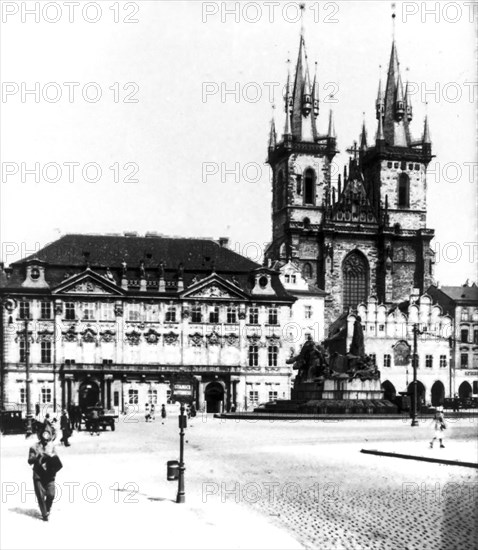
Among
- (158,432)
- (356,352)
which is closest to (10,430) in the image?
(158,432)

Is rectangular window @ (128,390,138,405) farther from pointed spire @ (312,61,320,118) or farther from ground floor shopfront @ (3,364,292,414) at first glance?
pointed spire @ (312,61,320,118)

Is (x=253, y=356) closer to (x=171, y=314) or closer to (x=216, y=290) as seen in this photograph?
(x=216, y=290)

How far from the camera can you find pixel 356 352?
55594 mm

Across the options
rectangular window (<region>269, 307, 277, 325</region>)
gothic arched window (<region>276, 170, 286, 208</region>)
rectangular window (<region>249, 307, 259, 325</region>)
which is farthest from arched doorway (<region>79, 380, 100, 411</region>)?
gothic arched window (<region>276, 170, 286, 208</region>)

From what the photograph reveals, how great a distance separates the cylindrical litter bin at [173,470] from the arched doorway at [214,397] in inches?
2066

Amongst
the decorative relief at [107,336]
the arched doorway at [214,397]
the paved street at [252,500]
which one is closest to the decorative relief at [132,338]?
the decorative relief at [107,336]

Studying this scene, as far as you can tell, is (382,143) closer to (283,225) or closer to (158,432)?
(283,225)

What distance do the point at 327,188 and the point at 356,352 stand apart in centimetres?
4284

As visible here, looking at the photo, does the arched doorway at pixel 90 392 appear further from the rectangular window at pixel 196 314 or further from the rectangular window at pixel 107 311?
the rectangular window at pixel 196 314

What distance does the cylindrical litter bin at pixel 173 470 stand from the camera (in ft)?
65.6

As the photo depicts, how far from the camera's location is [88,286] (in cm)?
7169

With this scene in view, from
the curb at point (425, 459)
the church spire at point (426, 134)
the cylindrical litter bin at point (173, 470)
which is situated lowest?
the curb at point (425, 459)

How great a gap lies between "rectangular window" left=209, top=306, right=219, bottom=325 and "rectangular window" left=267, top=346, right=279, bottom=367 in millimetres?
4912

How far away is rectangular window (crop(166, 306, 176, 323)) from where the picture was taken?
7300 centimetres
